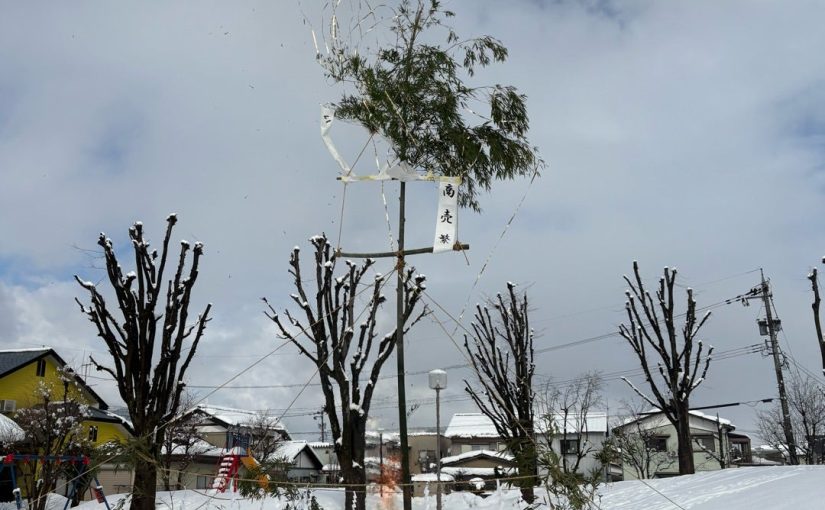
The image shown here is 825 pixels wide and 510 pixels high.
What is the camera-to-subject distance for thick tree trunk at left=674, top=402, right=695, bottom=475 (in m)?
16.3

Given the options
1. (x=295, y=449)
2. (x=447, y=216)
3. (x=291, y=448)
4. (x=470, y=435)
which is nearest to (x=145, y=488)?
(x=447, y=216)

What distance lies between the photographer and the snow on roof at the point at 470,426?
52.4 metres

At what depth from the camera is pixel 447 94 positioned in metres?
7.74

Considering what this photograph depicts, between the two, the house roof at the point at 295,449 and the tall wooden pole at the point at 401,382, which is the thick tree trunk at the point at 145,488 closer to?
the tall wooden pole at the point at 401,382

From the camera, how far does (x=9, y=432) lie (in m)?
18.1

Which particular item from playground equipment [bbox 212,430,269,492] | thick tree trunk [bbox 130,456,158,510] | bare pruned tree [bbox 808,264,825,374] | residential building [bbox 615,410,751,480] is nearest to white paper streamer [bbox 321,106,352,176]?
playground equipment [bbox 212,430,269,492]

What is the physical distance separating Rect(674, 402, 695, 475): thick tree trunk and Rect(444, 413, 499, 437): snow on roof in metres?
35.9

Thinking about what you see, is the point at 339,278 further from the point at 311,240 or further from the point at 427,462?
the point at 427,462

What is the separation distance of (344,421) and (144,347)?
4.05 m

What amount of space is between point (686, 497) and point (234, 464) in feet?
46.0

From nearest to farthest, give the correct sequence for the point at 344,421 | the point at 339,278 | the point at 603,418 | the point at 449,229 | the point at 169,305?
the point at 449,229
the point at 169,305
the point at 344,421
the point at 339,278
the point at 603,418

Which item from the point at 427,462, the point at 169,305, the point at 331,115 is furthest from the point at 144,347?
the point at 427,462

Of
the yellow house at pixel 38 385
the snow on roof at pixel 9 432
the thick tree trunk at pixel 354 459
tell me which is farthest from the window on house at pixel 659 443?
the snow on roof at pixel 9 432

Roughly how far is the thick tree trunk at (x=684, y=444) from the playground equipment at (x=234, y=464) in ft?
35.8
